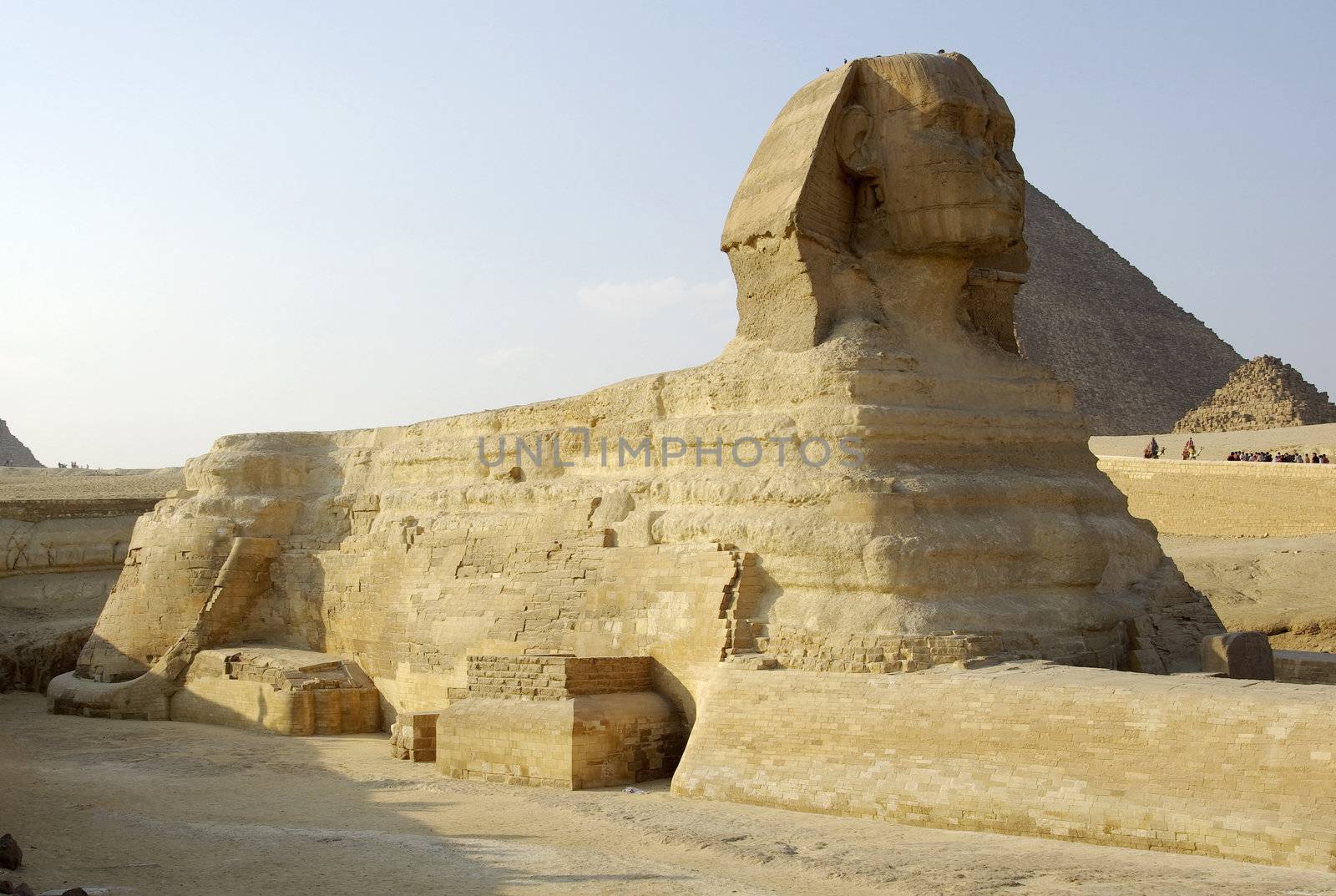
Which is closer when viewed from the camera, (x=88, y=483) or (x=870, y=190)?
(x=870, y=190)

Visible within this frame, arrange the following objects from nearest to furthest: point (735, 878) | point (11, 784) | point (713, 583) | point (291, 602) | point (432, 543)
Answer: point (735, 878) → point (713, 583) → point (11, 784) → point (432, 543) → point (291, 602)

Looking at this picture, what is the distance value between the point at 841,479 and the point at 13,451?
67033 mm

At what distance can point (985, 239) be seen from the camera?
9750 mm

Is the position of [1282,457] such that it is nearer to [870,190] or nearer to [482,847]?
[870,190]

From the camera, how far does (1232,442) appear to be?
38188 millimetres

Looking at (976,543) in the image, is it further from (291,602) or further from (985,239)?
(291,602)

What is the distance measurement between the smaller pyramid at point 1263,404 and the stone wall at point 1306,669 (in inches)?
1320

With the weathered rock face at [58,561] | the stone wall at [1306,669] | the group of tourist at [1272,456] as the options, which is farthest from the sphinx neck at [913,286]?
the group of tourist at [1272,456]

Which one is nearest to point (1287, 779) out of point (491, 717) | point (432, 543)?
point (491, 717)

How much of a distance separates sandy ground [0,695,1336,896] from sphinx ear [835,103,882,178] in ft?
15.0

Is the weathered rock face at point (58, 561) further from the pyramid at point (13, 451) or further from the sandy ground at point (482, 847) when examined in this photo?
the pyramid at point (13, 451)

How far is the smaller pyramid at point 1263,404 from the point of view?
135 ft

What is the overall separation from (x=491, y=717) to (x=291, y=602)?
516cm

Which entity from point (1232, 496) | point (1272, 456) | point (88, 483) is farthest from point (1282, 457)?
point (88, 483)
